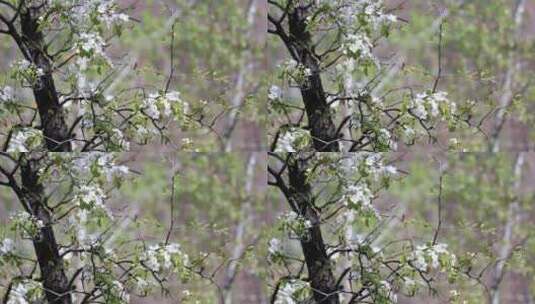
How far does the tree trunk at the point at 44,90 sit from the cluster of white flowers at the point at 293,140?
2.37 feet

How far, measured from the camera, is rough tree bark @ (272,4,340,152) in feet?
9.83

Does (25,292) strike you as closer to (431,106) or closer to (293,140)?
(293,140)

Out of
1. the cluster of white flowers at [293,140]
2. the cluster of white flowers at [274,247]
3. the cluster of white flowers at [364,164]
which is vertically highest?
the cluster of white flowers at [293,140]

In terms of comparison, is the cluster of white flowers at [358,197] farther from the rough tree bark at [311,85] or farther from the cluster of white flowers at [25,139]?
the cluster of white flowers at [25,139]

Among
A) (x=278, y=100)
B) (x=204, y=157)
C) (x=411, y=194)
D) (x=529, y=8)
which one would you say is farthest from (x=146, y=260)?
(x=529, y=8)

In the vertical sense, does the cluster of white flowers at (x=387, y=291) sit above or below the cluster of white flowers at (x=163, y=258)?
below

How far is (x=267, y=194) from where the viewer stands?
3.08m

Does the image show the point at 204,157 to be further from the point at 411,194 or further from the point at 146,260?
the point at 411,194

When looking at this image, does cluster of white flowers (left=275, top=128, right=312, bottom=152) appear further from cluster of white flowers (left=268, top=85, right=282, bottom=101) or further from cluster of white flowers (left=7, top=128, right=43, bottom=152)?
cluster of white flowers (left=7, top=128, right=43, bottom=152)

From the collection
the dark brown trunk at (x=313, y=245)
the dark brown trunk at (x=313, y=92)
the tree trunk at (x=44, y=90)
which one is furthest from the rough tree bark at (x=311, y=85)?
the tree trunk at (x=44, y=90)

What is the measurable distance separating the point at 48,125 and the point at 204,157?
1.78ft

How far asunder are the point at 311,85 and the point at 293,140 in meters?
0.20

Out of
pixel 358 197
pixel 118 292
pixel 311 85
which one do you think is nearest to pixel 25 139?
pixel 118 292

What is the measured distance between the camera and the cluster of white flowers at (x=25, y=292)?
2973 millimetres
